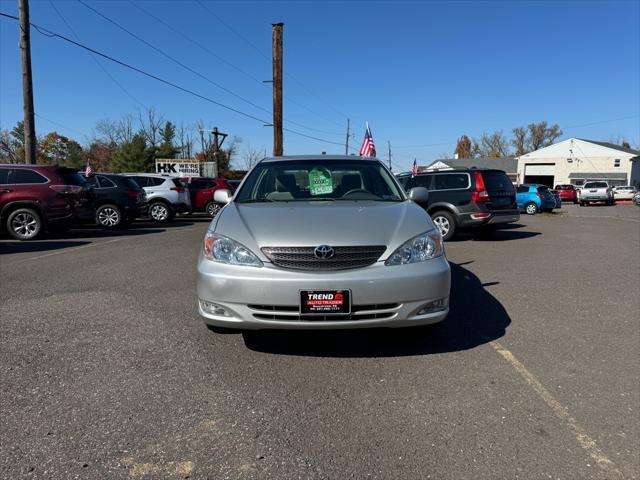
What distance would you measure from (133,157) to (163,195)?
40.3 metres

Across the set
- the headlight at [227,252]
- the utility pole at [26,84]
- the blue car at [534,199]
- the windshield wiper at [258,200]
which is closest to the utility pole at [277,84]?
the utility pole at [26,84]

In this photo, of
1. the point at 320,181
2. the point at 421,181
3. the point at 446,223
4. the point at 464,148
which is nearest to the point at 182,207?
the point at 421,181

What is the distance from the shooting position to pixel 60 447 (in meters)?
2.48

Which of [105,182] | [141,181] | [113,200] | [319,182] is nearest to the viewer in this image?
[319,182]

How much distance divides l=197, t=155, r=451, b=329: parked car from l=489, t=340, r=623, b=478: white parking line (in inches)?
28.9

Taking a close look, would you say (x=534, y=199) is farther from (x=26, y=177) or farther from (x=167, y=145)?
(x=167, y=145)

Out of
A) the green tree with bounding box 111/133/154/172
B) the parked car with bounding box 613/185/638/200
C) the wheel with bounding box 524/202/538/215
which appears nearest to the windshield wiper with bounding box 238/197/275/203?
the wheel with bounding box 524/202/538/215

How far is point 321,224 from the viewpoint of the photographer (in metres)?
3.53

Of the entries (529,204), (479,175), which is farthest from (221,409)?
(529,204)

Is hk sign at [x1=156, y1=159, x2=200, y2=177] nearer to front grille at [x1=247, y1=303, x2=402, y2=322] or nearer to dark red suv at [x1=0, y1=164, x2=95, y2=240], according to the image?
dark red suv at [x1=0, y1=164, x2=95, y2=240]

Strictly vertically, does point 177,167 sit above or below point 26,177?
above

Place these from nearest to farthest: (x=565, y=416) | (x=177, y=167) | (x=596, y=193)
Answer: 1. (x=565, y=416)
2. (x=596, y=193)
3. (x=177, y=167)

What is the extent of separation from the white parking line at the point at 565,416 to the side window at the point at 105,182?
12940mm

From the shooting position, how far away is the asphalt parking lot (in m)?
2.38
